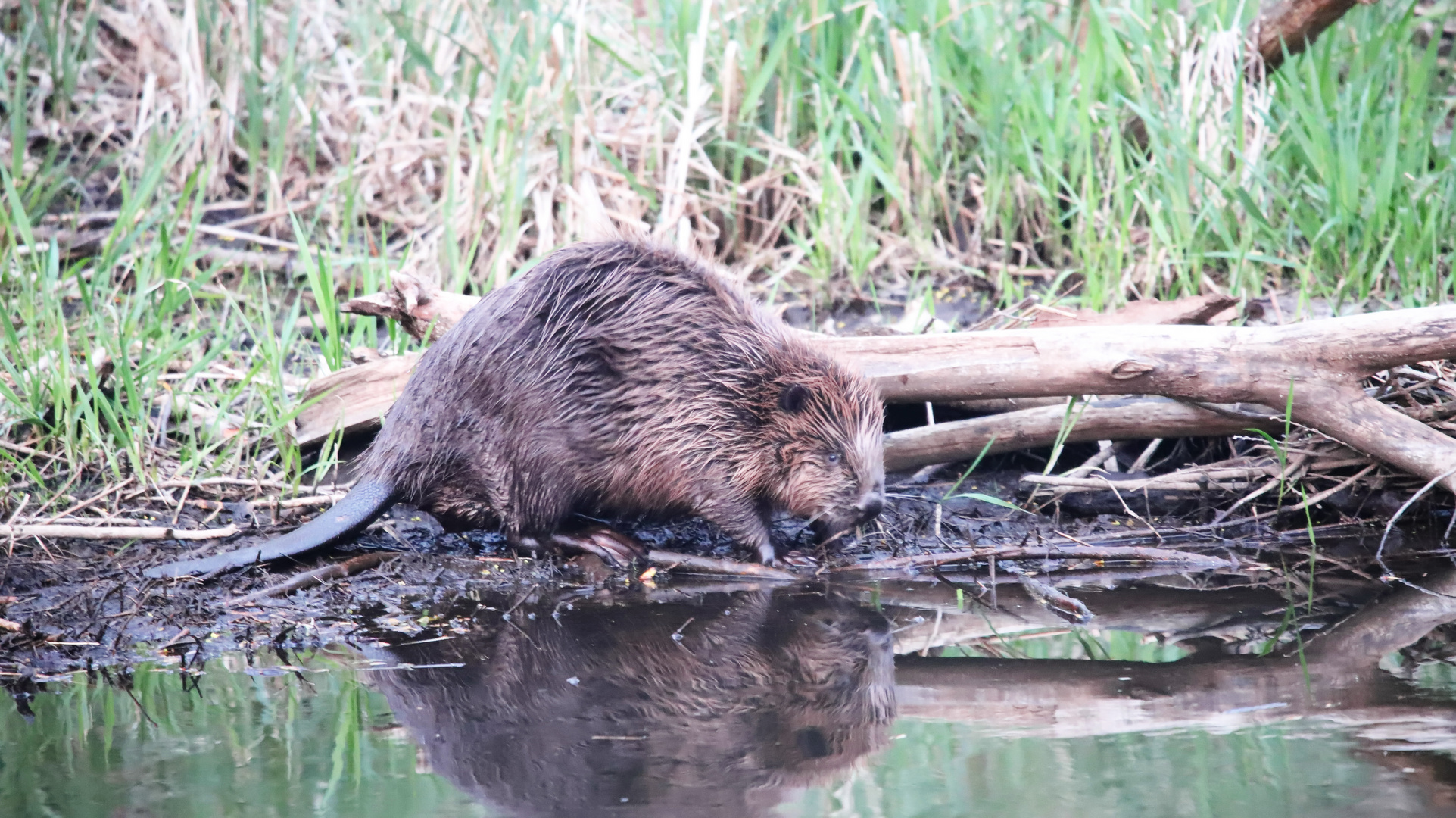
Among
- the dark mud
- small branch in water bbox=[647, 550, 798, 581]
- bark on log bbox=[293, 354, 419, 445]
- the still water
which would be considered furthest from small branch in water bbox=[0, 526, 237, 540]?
small branch in water bbox=[647, 550, 798, 581]

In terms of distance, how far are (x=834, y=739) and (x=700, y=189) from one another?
353cm

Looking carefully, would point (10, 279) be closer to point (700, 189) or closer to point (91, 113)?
point (91, 113)

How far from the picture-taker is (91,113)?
6.05 metres

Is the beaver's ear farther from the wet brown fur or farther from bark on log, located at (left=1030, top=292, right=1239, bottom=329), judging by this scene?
bark on log, located at (left=1030, top=292, right=1239, bottom=329)

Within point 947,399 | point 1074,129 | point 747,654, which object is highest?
point 1074,129

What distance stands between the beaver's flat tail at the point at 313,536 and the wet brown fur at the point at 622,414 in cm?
6

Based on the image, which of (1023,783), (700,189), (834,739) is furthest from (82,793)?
(700,189)

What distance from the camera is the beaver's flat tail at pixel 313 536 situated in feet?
9.80

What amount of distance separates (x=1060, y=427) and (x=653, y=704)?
181 centimetres

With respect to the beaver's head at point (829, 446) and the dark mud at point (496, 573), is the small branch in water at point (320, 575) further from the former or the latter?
the beaver's head at point (829, 446)

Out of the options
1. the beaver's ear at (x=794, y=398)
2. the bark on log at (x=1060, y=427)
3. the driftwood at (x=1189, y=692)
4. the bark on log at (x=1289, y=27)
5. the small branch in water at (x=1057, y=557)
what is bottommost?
the small branch in water at (x=1057, y=557)

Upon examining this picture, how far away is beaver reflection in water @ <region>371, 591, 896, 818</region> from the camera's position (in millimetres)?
1914

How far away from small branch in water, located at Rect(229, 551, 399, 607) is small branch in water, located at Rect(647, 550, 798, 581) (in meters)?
0.66

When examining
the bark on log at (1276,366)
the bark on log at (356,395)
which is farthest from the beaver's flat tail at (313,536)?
the bark on log at (1276,366)
